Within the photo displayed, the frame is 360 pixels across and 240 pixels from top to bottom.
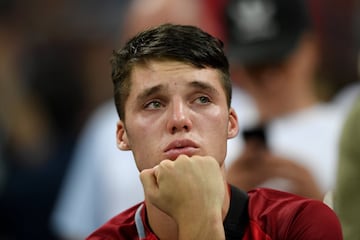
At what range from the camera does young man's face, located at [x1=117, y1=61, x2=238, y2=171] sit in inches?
148

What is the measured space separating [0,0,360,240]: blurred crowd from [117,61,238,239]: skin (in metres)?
1.87

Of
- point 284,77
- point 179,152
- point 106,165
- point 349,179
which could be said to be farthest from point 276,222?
point 106,165

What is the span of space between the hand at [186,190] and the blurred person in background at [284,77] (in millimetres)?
2301

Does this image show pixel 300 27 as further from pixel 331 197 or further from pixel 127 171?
pixel 331 197

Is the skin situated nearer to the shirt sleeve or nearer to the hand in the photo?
the hand

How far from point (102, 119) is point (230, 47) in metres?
0.96

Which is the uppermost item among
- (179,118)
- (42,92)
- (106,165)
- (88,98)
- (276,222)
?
(179,118)

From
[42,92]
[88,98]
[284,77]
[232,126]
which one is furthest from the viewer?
[88,98]

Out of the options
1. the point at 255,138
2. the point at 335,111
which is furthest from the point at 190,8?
the point at 255,138

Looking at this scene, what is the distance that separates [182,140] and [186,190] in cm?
15

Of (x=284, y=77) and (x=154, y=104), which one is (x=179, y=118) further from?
(x=284, y=77)

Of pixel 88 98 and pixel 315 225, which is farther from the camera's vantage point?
pixel 88 98

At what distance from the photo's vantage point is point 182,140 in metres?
3.74

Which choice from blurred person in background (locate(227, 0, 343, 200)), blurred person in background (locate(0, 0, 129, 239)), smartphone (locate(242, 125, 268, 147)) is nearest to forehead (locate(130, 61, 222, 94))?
smartphone (locate(242, 125, 268, 147))
